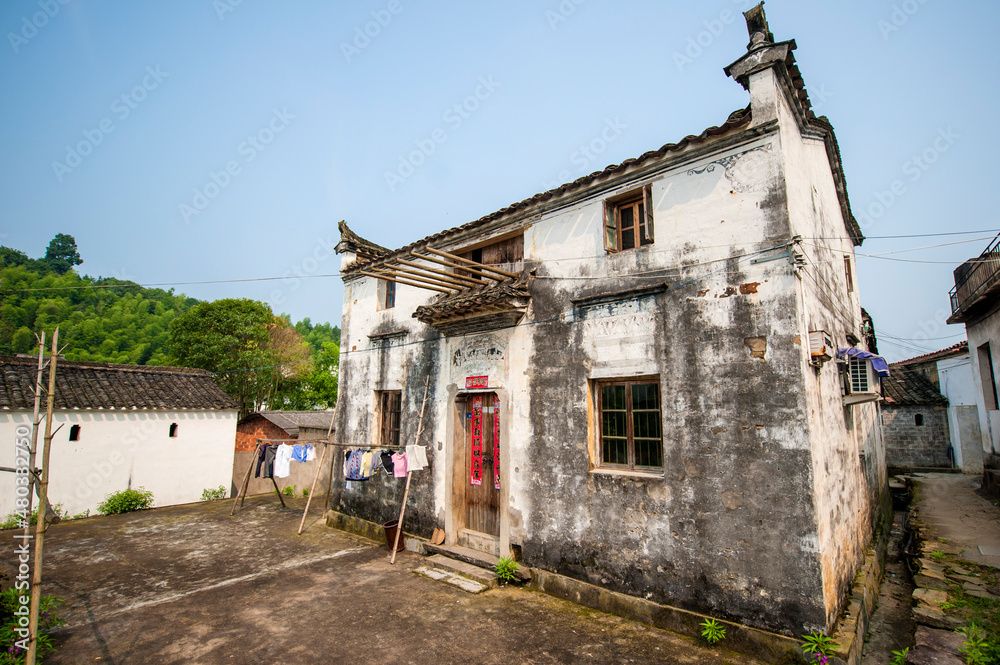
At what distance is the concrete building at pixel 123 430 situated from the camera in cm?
1169

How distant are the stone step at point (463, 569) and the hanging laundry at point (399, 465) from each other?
1638mm

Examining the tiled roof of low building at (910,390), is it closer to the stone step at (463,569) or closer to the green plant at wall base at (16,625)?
the stone step at (463,569)

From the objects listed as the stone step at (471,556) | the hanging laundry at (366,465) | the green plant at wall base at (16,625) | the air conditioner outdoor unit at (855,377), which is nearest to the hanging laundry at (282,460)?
the hanging laundry at (366,465)

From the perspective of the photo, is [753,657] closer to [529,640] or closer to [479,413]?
[529,640]

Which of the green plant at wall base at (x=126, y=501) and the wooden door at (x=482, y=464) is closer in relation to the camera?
the wooden door at (x=482, y=464)

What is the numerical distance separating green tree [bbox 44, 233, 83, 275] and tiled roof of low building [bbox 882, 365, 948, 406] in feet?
259

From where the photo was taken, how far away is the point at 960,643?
5.05 m

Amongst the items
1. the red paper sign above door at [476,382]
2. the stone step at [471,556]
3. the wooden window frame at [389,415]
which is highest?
the red paper sign above door at [476,382]

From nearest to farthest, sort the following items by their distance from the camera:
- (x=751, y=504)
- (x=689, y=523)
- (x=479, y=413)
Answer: (x=751, y=504)
(x=689, y=523)
(x=479, y=413)

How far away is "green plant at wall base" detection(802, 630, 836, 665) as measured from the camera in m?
4.81

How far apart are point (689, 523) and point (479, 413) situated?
4268 mm

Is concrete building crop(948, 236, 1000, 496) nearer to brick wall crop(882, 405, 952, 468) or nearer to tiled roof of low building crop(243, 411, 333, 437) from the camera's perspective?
brick wall crop(882, 405, 952, 468)

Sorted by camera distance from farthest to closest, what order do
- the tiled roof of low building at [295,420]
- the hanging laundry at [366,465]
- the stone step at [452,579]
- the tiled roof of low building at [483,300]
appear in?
the tiled roof of low building at [295,420] < the hanging laundry at [366,465] < the tiled roof of low building at [483,300] < the stone step at [452,579]


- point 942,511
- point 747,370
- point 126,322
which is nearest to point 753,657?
point 747,370
